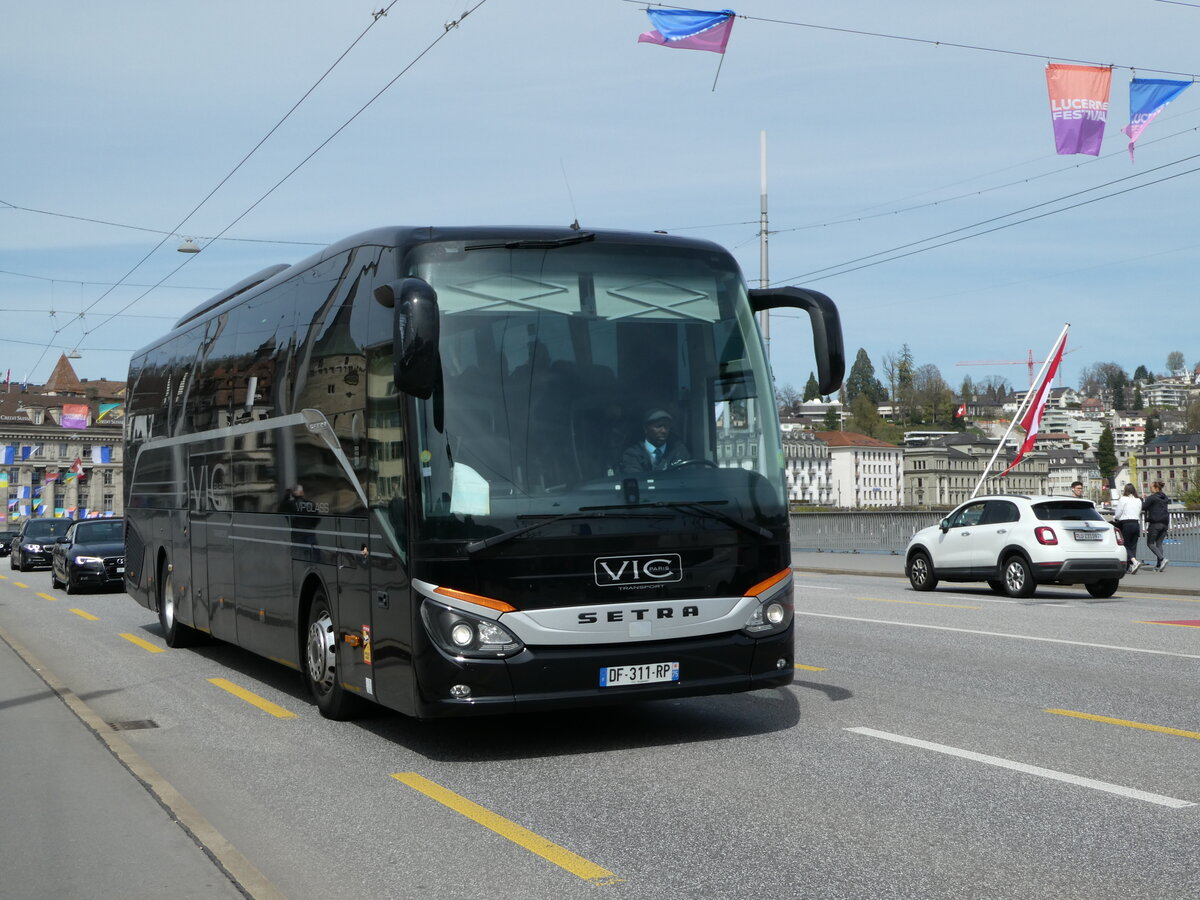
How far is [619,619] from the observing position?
8234mm

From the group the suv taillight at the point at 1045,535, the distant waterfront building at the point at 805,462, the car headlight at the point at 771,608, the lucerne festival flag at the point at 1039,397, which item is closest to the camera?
the car headlight at the point at 771,608

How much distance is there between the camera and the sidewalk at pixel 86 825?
5.63 meters

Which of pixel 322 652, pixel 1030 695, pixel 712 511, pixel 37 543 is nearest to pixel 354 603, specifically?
pixel 322 652

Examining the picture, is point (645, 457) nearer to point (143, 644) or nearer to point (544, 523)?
point (544, 523)

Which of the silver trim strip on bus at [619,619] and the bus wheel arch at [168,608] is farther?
the bus wheel arch at [168,608]

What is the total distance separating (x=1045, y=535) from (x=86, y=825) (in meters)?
18.3

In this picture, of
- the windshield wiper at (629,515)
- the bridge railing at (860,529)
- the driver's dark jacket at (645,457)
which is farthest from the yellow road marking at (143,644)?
the bridge railing at (860,529)

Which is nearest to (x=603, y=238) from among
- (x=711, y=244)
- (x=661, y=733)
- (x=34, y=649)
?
(x=711, y=244)

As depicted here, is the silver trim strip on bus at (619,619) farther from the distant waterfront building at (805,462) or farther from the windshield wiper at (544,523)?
the distant waterfront building at (805,462)

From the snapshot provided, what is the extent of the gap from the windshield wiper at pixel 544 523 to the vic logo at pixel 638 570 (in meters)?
0.25

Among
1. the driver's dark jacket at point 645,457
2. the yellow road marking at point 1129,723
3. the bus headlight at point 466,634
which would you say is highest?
the driver's dark jacket at point 645,457

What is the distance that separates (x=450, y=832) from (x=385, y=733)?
3.04 meters

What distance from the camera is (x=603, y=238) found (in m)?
8.82

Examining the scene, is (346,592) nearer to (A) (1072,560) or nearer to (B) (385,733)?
(B) (385,733)
